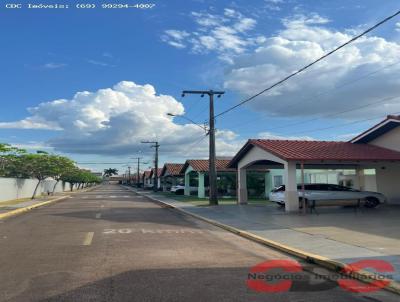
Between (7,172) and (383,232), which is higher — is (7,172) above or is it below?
above

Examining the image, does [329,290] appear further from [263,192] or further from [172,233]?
[263,192]

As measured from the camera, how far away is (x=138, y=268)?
8.77m

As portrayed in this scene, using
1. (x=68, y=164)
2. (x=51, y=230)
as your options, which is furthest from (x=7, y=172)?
(x=51, y=230)

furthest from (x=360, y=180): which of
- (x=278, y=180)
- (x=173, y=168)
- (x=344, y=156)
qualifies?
(x=173, y=168)

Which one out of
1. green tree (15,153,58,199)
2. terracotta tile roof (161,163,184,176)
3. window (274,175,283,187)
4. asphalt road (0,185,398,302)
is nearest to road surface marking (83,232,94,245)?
asphalt road (0,185,398,302)

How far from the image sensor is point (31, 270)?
8.51 meters

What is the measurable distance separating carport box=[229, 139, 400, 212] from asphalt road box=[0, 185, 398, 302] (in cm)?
877

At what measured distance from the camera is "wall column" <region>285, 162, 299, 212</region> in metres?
22.4

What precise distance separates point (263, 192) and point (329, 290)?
123 ft

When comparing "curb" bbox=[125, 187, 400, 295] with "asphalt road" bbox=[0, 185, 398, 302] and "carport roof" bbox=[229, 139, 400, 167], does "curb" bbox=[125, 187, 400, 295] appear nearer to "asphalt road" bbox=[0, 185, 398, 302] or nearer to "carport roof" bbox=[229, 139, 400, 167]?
"asphalt road" bbox=[0, 185, 398, 302]

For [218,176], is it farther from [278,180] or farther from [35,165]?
[35,165]

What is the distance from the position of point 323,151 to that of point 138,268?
1733 cm

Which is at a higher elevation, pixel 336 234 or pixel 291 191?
pixel 291 191

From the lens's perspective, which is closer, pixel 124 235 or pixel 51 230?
pixel 124 235
